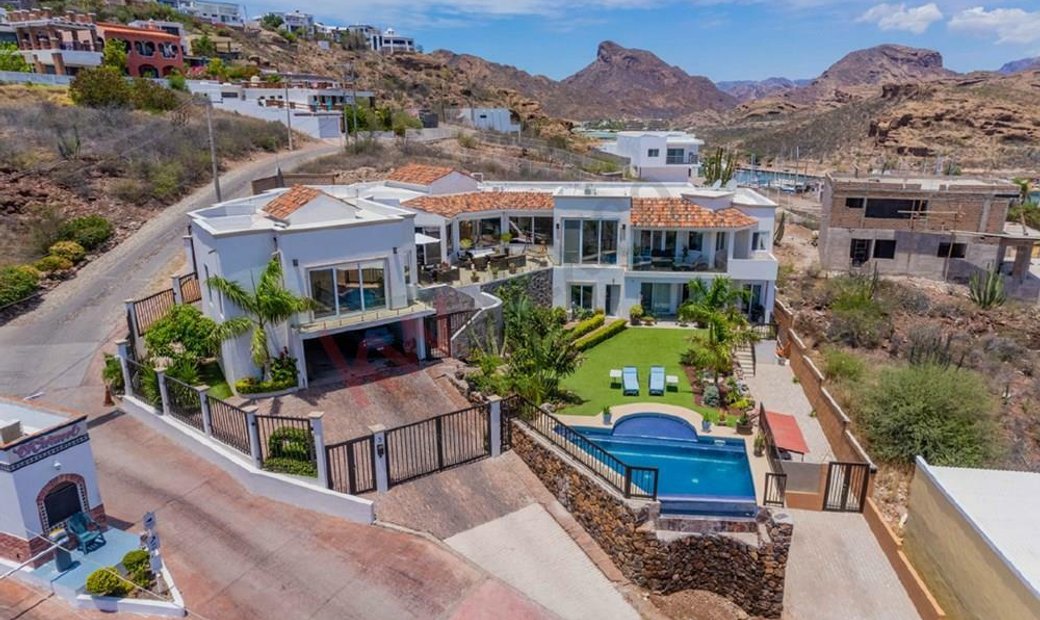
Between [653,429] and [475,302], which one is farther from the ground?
[475,302]

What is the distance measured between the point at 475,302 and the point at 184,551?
567 inches

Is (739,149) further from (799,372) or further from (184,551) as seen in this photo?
(184,551)

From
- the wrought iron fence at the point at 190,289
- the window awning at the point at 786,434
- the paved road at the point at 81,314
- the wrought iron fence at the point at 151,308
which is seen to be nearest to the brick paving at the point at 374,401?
the wrought iron fence at the point at 151,308

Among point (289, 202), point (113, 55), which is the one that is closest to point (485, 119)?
point (113, 55)

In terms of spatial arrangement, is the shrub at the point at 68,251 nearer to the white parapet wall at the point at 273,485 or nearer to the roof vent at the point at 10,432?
the white parapet wall at the point at 273,485

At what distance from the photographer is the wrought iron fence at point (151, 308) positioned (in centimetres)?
2406

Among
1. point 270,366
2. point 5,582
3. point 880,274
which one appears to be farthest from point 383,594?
point 880,274

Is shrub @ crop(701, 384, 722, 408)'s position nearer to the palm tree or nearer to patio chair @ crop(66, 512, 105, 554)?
the palm tree

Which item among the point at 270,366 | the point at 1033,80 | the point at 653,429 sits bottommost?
the point at 653,429

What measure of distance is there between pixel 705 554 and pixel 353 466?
9.09 m

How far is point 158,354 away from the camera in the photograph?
20922mm

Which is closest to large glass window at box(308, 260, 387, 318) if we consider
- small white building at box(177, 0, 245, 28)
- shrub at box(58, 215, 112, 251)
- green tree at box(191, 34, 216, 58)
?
shrub at box(58, 215, 112, 251)

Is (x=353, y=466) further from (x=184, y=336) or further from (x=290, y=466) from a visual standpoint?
(x=184, y=336)

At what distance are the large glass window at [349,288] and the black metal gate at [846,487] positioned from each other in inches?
604
